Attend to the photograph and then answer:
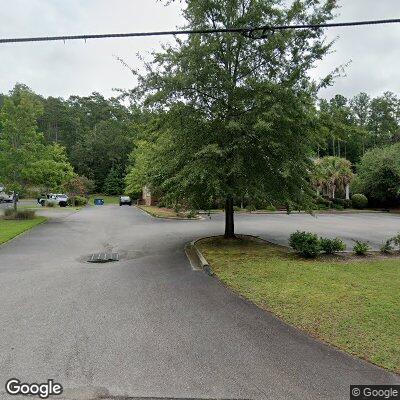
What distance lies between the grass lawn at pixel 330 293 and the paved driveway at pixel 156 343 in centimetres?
33

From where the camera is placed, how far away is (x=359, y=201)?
3541 cm

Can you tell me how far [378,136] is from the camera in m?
61.4

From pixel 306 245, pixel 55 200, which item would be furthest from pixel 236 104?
pixel 55 200

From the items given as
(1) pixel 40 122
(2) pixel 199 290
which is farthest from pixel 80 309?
(1) pixel 40 122

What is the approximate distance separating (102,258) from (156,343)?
601cm

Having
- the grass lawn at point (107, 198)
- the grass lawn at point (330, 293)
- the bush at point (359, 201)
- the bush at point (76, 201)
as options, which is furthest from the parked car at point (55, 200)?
the grass lawn at point (330, 293)

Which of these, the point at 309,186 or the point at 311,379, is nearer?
the point at 311,379

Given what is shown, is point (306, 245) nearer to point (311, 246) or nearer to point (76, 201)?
point (311, 246)

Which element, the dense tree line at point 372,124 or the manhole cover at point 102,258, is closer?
the manhole cover at point 102,258

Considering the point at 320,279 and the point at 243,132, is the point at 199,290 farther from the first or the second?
the point at 243,132

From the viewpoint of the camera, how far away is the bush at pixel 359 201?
35.5 m

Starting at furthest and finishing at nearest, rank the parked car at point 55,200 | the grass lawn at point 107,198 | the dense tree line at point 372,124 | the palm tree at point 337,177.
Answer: the dense tree line at point 372,124, the grass lawn at point 107,198, the parked car at point 55,200, the palm tree at point 337,177

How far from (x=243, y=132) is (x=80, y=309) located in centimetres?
684

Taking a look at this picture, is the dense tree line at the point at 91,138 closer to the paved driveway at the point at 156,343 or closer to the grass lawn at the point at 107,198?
the grass lawn at the point at 107,198
